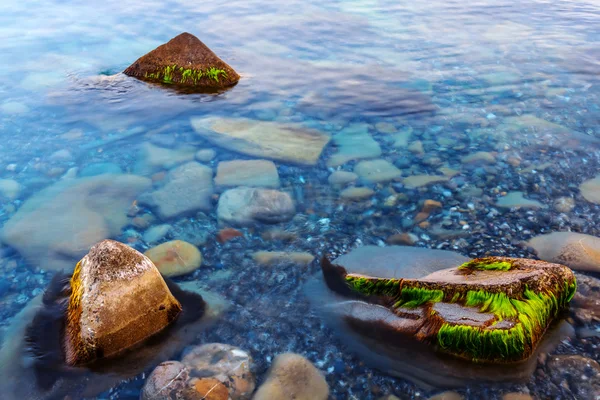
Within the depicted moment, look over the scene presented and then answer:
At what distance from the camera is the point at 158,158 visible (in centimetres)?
614

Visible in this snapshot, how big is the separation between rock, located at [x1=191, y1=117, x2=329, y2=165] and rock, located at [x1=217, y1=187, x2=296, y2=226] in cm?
89

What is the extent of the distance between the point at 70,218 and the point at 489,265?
13.4ft

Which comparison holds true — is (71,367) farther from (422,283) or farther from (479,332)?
(479,332)

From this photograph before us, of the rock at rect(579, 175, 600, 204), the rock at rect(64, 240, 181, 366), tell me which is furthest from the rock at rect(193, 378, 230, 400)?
the rock at rect(579, 175, 600, 204)

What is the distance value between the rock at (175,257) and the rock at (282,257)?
55 centimetres

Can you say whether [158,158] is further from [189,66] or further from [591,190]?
[591,190]

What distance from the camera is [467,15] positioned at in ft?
40.7

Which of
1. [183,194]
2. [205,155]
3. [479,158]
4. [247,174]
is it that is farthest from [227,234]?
[479,158]

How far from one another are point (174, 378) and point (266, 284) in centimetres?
117

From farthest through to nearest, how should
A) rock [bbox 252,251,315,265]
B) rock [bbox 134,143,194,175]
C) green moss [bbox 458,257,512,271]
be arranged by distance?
rock [bbox 134,143,194,175]
rock [bbox 252,251,315,265]
green moss [bbox 458,257,512,271]

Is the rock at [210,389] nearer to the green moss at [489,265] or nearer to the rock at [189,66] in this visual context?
the green moss at [489,265]

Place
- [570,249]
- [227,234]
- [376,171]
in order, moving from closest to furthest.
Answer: [570,249] < [227,234] < [376,171]

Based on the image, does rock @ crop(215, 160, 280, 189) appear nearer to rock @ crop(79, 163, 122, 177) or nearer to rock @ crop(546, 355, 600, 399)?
rock @ crop(79, 163, 122, 177)

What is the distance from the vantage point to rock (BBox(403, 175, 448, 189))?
17.9ft
